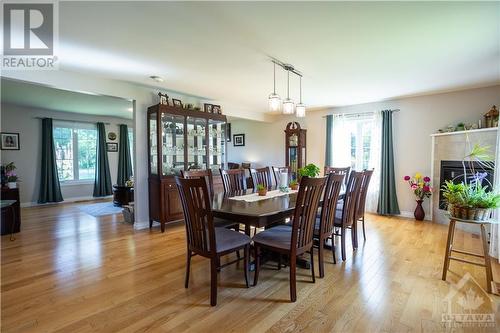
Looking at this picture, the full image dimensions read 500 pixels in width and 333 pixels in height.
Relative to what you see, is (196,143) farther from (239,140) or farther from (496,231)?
(496,231)

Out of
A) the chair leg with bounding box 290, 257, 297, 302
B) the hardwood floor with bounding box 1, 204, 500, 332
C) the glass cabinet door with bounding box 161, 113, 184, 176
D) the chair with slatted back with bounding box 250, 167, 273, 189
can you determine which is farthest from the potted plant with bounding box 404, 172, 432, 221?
the glass cabinet door with bounding box 161, 113, 184, 176

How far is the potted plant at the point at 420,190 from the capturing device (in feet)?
14.8

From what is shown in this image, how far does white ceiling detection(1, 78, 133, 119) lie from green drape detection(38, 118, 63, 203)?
529 mm

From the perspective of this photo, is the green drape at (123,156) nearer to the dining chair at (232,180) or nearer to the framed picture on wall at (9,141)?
the framed picture on wall at (9,141)

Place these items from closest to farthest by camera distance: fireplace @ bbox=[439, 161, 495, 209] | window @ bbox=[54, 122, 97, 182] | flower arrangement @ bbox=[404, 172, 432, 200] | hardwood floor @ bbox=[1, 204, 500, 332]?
hardwood floor @ bbox=[1, 204, 500, 332] → fireplace @ bbox=[439, 161, 495, 209] → flower arrangement @ bbox=[404, 172, 432, 200] → window @ bbox=[54, 122, 97, 182]

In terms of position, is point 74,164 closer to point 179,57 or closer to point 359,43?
point 179,57

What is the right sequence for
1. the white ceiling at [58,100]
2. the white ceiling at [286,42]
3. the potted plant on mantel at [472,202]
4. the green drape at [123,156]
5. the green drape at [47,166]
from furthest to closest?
the green drape at [123,156] < the green drape at [47,166] < the white ceiling at [58,100] < the potted plant on mantel at [472,202] < the white ceiling at [286,42]

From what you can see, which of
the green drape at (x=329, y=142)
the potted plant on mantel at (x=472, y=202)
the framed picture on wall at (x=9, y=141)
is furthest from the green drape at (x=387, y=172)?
the framed picture on wall at (x=9, y=141)

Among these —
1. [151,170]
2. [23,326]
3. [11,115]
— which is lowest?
[23,326]

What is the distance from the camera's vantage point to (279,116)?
6699mm

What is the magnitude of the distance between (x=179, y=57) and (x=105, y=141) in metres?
5.42

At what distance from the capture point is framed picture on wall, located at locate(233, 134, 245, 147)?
7.47 m

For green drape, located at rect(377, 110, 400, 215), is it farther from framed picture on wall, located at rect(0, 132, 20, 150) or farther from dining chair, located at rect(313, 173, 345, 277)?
framed picture on wall, located at rect(0, 132, 20, 150)

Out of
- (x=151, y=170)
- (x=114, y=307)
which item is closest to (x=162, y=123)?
(x=151, y=170)
